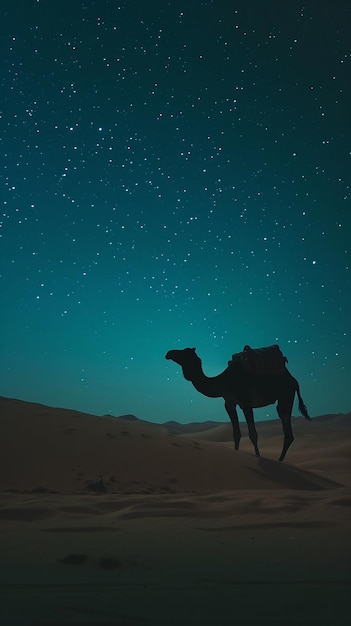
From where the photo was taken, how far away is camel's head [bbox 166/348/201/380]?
10.6 m

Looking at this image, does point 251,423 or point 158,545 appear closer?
point 158,545

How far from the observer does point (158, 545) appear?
10.2 ft

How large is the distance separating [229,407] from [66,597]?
353 inches

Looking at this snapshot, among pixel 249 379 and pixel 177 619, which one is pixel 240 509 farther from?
pixel 249 379

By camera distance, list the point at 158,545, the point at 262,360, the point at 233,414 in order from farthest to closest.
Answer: the point at 233,414 → the point at 262,360 → the point at 158,545

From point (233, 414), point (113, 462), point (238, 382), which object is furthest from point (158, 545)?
point (233, 414)

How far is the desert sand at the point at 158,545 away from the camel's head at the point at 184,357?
320 centimetres

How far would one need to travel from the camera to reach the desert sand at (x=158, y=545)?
199 centimetres

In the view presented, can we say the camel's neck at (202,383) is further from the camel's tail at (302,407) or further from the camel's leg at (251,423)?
the camel's tail at (302,407)

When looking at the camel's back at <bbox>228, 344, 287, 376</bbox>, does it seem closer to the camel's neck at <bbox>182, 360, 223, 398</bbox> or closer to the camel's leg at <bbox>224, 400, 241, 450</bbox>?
the camel's neck at <bbox>182, 360, 223, 398</bbox>

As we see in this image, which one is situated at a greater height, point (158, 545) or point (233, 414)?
point (233, 414)

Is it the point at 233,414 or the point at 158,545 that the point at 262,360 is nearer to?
the point at 233,414

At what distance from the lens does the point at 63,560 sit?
2.72m

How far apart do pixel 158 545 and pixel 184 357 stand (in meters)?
7.55
